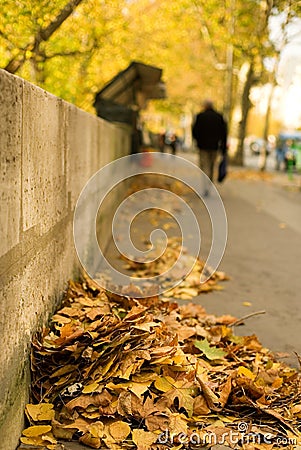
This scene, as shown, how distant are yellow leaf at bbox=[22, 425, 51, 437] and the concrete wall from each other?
1.7 inches

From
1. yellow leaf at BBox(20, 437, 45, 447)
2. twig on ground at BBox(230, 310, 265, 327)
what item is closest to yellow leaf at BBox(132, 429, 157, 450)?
yellow leaf at BBox(20, 437, 45, 447)

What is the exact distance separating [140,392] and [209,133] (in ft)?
42.1

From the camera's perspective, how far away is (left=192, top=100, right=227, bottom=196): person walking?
15.9 meters

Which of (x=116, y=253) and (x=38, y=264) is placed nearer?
(x=38, y=264)

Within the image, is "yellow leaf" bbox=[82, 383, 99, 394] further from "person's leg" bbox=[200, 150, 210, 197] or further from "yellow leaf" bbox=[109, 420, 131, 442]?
"person's leg" bbox=[200, 150, 210, 197]

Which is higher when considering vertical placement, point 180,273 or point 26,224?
point 26,224

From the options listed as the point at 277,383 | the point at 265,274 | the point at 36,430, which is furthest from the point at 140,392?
the point at 265,274

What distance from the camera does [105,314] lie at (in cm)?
434

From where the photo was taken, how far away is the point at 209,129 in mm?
15992

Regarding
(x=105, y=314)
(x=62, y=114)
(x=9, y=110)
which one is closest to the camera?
(x=9, y=110)

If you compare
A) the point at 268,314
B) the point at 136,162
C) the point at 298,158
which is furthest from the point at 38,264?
the point at 298,158

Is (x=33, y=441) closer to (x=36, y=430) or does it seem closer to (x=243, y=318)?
(x=36, y=430)

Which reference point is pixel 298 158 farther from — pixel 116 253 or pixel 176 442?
pixel 176 442

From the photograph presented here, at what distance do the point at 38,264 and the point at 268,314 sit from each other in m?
3.14
